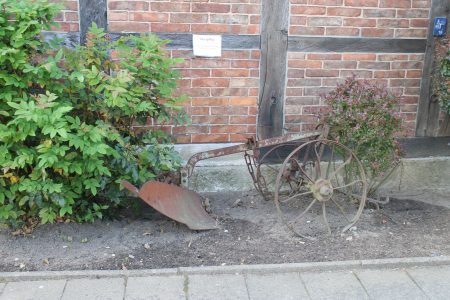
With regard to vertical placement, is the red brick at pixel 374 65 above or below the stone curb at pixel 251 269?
above

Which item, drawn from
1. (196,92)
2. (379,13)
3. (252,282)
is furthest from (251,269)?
(379,13)

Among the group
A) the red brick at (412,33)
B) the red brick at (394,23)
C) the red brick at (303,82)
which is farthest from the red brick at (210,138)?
the red brick at (412,33)

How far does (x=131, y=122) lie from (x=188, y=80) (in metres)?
0.79

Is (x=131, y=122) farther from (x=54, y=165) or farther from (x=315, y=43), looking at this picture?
(x=315, y=43)

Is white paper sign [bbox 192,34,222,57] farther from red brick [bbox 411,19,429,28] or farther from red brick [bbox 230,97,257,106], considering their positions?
red brick [bbox 411,19,429,28]

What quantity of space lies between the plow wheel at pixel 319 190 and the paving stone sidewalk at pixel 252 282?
576 millimetres

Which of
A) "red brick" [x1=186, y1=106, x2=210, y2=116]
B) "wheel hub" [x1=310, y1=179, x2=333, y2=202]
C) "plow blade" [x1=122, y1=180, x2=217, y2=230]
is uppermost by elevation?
"red brick" [x1=186, y1=106, x2=210, y2=116]

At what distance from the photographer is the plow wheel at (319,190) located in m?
4.38

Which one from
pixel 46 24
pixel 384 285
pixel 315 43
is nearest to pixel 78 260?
pixel 46 24

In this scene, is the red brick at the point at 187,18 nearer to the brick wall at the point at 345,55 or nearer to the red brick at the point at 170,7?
the red brick at the point at 170,7

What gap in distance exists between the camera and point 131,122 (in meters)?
4.46

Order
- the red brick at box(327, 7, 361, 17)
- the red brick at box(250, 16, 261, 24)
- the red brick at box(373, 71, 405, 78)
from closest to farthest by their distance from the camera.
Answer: the red brick at box(250, 16, 261, 24)
the red brick at box(327, 7, 361, 17)
the red brick at box(373, 71, 405, 78)

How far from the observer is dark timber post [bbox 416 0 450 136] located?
5203mm

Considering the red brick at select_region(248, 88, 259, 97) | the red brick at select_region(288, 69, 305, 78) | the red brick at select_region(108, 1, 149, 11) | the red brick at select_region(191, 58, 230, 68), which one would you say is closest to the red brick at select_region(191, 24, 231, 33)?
the red brick at select_region(191, 58, 230, 68)
